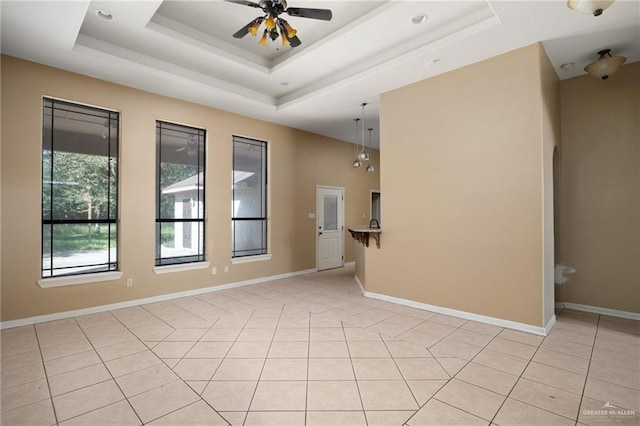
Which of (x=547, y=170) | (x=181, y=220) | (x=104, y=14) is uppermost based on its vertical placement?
(x=104, y=14)

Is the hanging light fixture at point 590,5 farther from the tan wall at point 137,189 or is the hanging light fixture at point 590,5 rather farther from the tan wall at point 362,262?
the tan wall at point 137,189

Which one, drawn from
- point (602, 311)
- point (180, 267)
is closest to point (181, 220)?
point (180, 267)

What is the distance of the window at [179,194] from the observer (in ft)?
16.3

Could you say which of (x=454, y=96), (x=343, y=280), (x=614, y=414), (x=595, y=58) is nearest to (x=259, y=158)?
(x=343, y=280)

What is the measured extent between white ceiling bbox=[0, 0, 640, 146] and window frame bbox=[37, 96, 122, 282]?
18.8 inches

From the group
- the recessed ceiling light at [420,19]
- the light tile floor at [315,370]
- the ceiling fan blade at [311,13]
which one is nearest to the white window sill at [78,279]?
the light tile floor at [315,370]

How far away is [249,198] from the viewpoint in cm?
611

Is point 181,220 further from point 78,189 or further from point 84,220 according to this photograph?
point 78,189

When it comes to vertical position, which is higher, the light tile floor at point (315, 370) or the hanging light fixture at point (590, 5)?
the hanging light fixture at point (590, 5)

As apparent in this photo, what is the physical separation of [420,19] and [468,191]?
201 cm

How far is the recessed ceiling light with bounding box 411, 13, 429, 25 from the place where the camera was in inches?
129

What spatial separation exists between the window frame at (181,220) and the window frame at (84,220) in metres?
0.53

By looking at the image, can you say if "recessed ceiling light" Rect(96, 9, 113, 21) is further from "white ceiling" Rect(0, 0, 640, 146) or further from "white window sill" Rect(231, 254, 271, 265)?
"white window sill" Rect(231, 254, 271, 265)

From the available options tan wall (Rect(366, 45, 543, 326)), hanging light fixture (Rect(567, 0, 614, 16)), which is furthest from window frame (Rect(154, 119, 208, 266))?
hanging light fixture (Rect(567, 0, 614, 16))
